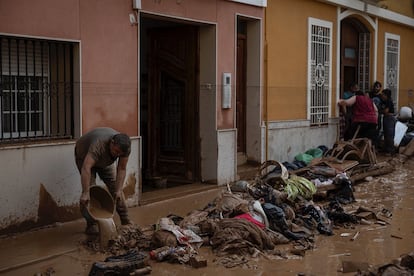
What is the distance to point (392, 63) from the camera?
18.1 meters

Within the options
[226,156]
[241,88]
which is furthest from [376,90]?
[226,156]

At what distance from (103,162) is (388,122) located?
9.99 meters

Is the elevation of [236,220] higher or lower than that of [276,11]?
lower

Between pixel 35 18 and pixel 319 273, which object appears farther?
pixel 35 18

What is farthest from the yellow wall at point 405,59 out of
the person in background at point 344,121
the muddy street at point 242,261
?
the muddy street at point 242,261

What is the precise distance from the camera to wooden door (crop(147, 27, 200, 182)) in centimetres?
1059

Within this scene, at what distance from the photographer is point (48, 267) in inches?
237

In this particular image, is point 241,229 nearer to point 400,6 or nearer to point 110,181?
point 110,181

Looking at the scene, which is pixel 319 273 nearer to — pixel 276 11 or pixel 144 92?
pixel 144 92

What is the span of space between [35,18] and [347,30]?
1117 cm

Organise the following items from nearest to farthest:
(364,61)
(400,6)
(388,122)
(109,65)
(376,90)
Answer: (109,65), (388,122), (376,90), (364,61), (400,6)

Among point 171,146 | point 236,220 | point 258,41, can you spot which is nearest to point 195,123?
point 171,146

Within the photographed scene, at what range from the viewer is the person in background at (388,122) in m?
15.0

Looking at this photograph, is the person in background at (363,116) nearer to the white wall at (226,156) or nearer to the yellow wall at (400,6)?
the white wall at (226,156)
